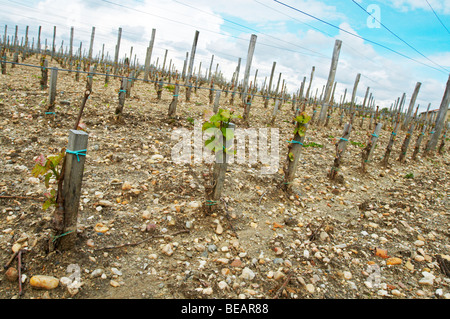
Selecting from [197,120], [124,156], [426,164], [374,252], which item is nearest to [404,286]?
[374,252]

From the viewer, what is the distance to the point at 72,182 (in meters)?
2.44

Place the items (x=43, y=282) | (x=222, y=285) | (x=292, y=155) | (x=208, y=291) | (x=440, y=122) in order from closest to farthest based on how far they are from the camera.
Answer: (x=43, y=282) → (x=208, y=291) → (x=222, y=285) → (x=292, y=155) → (x=440, y=122)

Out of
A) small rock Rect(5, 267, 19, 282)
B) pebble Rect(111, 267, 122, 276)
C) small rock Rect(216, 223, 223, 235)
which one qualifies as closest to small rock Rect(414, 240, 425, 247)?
small rock Rect(216, 223, 223, 235)

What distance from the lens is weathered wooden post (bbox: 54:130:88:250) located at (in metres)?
2.34

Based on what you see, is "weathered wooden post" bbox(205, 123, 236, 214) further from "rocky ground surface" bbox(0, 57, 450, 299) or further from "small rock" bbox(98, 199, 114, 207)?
"small rock" bbox(98, 199, 114, 207)

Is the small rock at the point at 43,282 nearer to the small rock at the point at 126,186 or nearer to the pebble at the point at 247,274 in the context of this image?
the pebble at the point at 247,274

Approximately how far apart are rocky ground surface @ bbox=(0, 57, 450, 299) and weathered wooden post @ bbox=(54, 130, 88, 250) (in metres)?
0.15

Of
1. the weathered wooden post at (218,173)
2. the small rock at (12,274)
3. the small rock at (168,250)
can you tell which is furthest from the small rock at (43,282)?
the weathered wooden post at (218,173)

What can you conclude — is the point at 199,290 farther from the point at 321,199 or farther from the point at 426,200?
the point at 426,200

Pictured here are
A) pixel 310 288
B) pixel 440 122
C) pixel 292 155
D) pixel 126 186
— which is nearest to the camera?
pixel 310 288

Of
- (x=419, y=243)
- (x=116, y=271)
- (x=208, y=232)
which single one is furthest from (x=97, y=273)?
(x=419, y=243)

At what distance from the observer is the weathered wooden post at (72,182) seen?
2.34 m

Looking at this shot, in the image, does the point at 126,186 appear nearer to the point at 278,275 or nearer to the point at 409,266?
the point at 278,275

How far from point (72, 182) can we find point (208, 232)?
1.64 meters
